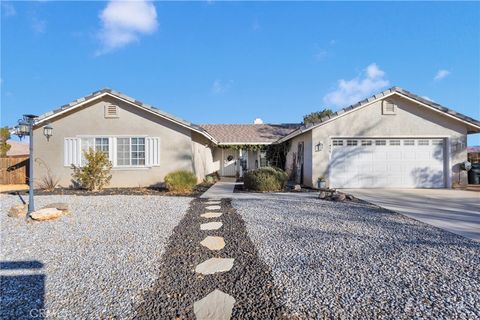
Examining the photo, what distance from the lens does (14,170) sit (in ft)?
51.5

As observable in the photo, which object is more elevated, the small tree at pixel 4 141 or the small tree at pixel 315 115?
the small tree at pixel 315 115

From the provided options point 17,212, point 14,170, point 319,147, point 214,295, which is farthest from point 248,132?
point 214,295

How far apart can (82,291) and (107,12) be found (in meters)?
11.2

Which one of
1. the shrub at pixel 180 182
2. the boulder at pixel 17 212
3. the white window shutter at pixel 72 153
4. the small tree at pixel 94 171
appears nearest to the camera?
the boulder at pixel 17 212

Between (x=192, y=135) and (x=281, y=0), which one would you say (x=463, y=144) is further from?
(x=192, y=135)

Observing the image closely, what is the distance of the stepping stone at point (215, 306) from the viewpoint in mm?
2598

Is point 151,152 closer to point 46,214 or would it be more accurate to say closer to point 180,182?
point 180,182

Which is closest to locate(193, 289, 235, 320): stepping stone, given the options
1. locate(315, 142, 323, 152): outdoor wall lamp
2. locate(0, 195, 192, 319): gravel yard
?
locate(0, 195, 192, 319): gravel yard

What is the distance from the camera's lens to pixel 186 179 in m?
11.3

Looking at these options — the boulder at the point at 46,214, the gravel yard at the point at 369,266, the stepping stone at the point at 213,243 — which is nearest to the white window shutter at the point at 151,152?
the boulder at the point at 46,214

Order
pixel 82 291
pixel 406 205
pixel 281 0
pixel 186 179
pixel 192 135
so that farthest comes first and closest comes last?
pixel 192 135 < pixel 186 179 < pixel 281 0 < pixel 406 205 < pixel 82 291

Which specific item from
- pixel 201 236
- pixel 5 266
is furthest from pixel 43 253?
pixel 201 236

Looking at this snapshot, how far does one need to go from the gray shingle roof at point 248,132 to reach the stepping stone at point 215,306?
55.9 ft

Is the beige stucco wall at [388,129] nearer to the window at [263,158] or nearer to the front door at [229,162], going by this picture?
the window at [263,158]
